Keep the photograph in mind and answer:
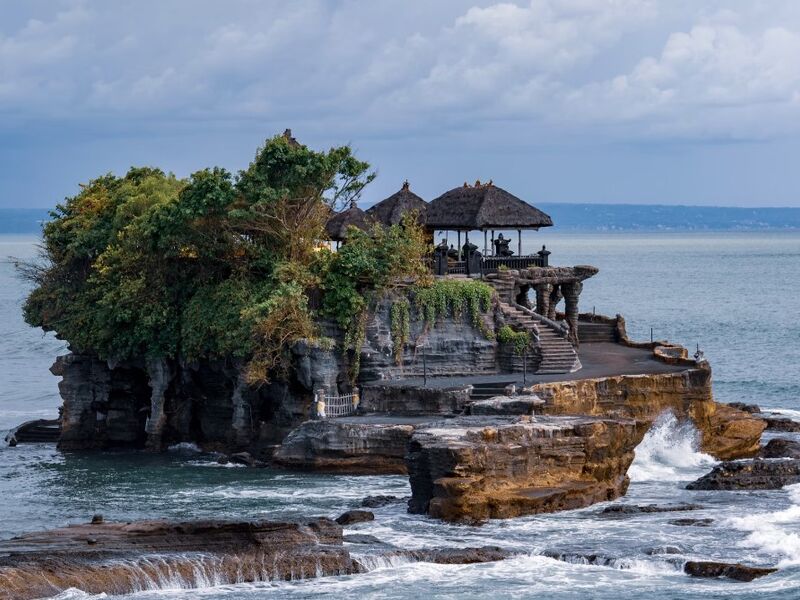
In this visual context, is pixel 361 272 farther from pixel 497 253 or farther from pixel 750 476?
pixel 750 476

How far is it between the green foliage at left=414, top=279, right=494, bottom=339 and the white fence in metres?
4.01

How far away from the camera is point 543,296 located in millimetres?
61469

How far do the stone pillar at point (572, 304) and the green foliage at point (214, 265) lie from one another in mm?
9479

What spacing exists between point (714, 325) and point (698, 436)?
56.9 metres

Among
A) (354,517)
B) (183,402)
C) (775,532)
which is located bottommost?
(775,532)

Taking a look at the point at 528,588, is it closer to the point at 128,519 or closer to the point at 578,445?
the point at 578,445

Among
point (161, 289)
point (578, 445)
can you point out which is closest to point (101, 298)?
point (161, 289)

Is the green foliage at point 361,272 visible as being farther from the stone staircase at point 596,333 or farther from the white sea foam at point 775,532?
the white sea foam at point 775,532

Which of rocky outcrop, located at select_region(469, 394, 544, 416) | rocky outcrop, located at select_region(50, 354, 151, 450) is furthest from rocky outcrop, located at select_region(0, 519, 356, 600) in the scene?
rocky outcrop, located at select_region(50, 354, 151, 450)

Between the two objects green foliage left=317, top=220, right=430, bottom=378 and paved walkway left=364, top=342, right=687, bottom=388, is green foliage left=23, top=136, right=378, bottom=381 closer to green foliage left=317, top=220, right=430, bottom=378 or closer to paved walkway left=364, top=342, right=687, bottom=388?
green foliage left=317, top=220, right=430, bottom=378

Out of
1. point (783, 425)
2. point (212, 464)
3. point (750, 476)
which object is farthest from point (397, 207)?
point (750, 476)

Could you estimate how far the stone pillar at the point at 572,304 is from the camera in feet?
204

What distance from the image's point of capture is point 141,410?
197 ft

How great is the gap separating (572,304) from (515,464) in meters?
18.4
